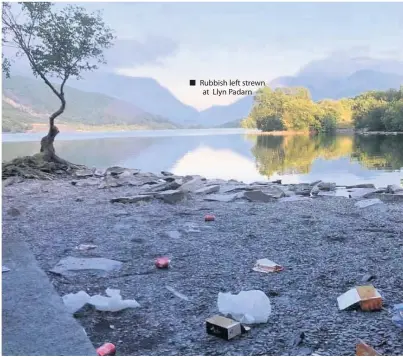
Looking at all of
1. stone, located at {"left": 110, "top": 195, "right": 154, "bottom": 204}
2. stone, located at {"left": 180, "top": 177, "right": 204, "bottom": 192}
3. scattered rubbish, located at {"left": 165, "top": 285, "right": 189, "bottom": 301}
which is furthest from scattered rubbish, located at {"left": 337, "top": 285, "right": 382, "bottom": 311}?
stone, located at {"left": 180, "top": 177, "right": 204, "bottom": 192}

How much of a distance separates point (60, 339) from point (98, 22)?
1364 centimetres

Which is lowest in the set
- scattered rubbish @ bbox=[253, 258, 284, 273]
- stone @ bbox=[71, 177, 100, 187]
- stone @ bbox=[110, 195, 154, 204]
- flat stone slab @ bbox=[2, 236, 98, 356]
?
stone @ bbox=[71, 177, 100, 187]

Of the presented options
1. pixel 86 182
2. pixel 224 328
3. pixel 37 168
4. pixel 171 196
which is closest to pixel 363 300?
pixel 224 328

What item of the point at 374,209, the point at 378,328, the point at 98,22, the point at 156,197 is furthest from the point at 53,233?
the point at 98,22

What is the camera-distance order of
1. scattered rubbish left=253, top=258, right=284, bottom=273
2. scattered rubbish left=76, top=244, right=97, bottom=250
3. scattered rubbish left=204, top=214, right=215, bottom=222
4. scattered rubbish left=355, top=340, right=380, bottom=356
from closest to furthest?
scattered rubbish left=355, top=340, right=380, bottom=356, scattered rubbish left=253, top=258, right=284, bottom=273, scattered rubbish left=76, top=244, right=97, bottom=250, scattered rubbish left=204, top=214, right=215, bottom=222

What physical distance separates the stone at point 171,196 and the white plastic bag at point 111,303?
15.9ft

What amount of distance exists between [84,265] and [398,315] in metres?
2.68

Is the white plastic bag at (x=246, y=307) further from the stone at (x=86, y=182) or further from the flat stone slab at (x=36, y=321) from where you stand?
the stone at (x=86, y=182)

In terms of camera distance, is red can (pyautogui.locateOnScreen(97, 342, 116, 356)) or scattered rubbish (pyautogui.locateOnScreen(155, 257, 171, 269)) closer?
red can (pyautogui.locateOnScreen(97, 342, 116, 356))

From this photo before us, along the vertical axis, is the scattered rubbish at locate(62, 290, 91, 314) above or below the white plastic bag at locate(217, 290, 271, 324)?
below

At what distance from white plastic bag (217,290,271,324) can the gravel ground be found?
66 mm

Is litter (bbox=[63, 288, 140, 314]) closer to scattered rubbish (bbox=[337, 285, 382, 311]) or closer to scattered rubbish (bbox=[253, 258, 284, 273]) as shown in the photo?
scattered rubbish (bbox=[253, 258, 284, 273])

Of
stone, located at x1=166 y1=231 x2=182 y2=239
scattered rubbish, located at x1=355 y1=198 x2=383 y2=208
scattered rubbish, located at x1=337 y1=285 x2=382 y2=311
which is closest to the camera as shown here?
scattered rubbish, located at x1=337 y1=285 x2=382 y2=311

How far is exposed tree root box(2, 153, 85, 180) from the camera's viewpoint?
39.2ft
